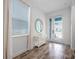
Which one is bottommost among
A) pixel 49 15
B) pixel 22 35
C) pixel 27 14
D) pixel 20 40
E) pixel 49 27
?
pixel 20 40

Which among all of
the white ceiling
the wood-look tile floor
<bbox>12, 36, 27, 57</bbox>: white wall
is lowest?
the wood-look tile floor

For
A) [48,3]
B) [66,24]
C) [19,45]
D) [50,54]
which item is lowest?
[50,54]

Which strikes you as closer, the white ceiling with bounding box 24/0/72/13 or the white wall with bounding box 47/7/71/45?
the white ceiling with bounding box 24/0/72/13

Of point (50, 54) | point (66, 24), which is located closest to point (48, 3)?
point (66, 24)

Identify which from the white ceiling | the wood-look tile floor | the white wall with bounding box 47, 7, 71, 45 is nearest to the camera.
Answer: the wood-look tile floor

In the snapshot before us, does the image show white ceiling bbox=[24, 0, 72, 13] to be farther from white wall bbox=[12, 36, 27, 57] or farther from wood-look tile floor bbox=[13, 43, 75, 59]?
wood-look tile floor bbox=[13, 43, 75, 59]

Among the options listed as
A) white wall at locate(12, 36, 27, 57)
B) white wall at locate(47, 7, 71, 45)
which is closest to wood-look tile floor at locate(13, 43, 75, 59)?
white wall at locate(12, 36, 27, 57)

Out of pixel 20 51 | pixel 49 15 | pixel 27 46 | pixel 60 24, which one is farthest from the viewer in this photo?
pixel 49 15

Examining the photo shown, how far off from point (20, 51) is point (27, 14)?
6.25ft

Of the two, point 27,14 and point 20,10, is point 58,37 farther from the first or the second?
point 20,10

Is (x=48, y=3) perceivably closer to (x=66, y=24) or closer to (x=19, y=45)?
(x=66, y=24)

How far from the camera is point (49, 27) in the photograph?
22.3 feet

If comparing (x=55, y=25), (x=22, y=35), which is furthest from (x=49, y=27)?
(x=22, y=35)

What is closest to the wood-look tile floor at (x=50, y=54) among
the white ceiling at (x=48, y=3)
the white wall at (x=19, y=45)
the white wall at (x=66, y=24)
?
the white wall at (x=19, y=45)
